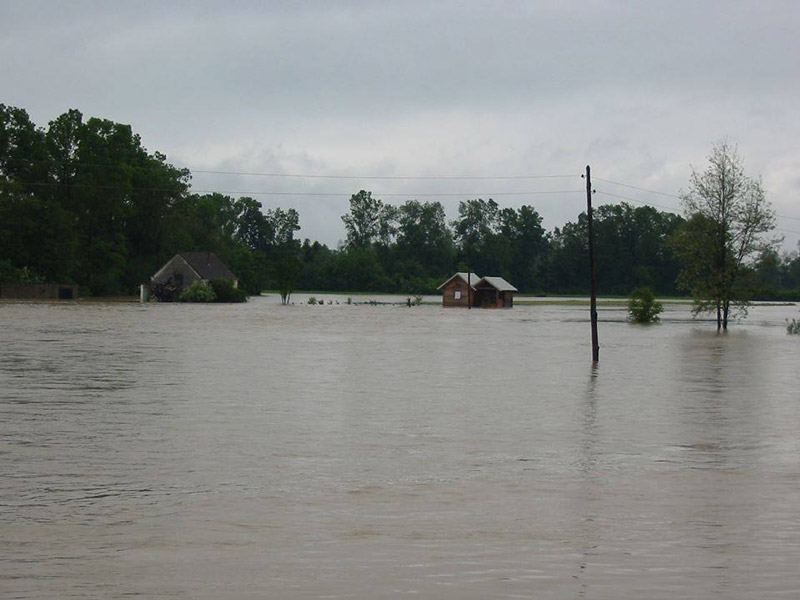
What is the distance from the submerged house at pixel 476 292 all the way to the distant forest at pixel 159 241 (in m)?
3.73

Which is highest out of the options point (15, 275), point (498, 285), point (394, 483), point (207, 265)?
point (207, 265)

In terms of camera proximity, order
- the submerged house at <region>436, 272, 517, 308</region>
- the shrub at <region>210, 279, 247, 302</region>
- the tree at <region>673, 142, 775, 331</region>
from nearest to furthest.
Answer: the tree at <region>673, 142, 775, 331</region>
the shrub at <region>210, 279, 247, 302</region>
the submerged house at <region>436, 272, 517, 308</region>

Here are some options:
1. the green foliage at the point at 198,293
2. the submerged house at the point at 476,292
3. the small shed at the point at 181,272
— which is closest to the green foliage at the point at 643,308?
the submerged house at the point at 476,292

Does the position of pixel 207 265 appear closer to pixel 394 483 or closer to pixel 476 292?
pixel 476 292

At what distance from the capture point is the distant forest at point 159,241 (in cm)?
10638

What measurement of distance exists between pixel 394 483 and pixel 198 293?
10581 centimetres

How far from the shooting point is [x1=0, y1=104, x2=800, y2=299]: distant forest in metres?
106

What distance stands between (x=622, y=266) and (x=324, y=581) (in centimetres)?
17826

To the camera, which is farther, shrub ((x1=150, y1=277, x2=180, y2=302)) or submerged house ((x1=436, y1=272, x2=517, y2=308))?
submerged house ((x1=436, y1=272, x2=517, y2=308))

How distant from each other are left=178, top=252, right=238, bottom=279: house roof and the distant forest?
5867mm

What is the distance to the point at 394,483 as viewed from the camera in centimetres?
1447

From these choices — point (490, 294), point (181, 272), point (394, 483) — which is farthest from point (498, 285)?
point (394, 483)

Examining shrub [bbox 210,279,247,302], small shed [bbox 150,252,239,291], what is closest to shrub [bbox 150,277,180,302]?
small shed [bbox 150,252,239,291]

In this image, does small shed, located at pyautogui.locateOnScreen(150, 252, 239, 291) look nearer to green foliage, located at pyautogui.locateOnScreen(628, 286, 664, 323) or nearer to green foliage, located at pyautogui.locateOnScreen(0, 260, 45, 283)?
green foliage, located at pyautogui.locateOnScreen(0, 260, 45, 283)
